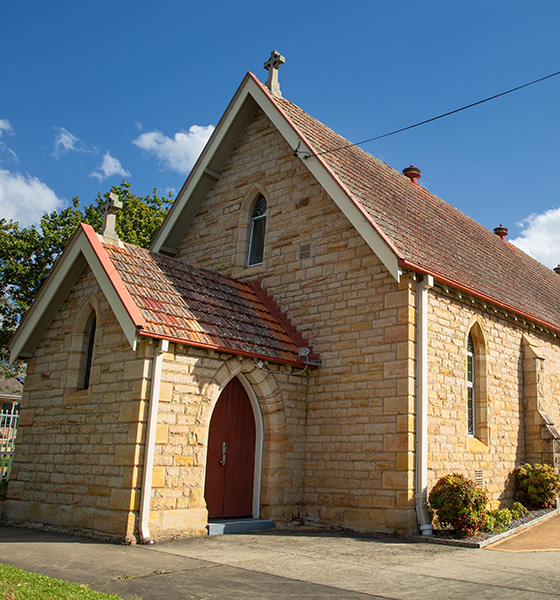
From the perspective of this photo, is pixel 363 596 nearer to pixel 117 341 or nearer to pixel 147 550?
pixel 147 550

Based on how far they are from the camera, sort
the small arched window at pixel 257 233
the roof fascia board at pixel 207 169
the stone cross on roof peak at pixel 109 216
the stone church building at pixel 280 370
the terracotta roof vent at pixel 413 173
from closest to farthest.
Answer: the stone church building at pixel 280 370, the stone cross on roof peak at pixel 109 216, the small arched window at pixel 257 233, the roof fascia board at pixel 207 169, the terracotta roof vent at pixel 413 173

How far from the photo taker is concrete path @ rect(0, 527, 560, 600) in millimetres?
6582

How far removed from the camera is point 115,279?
10531mm

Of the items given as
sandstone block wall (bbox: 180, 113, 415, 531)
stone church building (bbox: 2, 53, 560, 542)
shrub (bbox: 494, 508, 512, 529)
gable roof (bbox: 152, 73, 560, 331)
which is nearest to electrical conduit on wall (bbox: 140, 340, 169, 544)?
stone church building (bbox: 2, 53, 560, 542)

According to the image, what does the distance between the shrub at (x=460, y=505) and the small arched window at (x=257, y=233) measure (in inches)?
269

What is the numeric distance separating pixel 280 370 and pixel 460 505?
13.4 ft

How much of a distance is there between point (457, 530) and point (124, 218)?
21.1 meters

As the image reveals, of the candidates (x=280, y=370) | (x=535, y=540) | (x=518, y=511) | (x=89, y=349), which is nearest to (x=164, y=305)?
(x=89, y=349)

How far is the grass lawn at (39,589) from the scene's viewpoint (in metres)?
5.70

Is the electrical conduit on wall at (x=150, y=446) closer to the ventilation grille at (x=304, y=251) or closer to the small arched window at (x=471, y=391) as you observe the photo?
the ventilation grille at (x=304, y=251)

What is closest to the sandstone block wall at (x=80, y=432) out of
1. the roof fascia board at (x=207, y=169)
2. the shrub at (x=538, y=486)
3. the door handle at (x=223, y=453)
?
the door handle at (x=223, y=453)

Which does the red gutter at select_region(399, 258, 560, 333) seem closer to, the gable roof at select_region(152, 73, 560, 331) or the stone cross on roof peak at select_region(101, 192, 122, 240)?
the gable roof at select_region(152, 73, 560, 331)

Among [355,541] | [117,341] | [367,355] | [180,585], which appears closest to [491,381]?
[367,355]

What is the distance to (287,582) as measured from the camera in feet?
22.9
